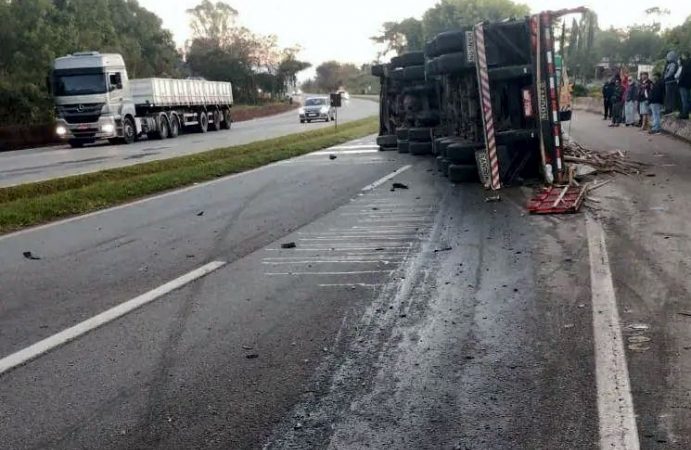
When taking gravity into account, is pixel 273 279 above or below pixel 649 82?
below

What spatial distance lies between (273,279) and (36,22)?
4077 cm

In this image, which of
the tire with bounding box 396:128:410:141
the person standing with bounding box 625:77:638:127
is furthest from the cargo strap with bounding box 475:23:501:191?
the person standing with bounding box 625:77:638:127

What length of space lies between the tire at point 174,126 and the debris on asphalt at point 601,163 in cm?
2559

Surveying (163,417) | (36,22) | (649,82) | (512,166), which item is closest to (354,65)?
(36,22)

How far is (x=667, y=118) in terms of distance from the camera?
21.8 m

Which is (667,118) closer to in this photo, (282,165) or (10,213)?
(282,165)

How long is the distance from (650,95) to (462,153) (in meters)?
11.6

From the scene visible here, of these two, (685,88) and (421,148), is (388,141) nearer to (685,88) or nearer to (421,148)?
(421,148)

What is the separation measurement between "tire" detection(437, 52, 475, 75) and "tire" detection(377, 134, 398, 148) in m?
8.71

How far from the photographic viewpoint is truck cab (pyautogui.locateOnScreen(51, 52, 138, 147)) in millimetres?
29438

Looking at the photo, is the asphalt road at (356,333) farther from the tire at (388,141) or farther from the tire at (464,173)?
the tire at (388,141)

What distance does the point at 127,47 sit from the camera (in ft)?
183

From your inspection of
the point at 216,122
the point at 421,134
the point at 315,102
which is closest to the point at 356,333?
the point at 421,134

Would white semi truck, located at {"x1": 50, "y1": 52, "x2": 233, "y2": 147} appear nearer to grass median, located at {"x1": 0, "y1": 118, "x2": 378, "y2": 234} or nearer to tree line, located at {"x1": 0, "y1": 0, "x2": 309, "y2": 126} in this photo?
tree line, located at {"x1": 0, "y1": 0, "x2": 309, "y2": 126}
